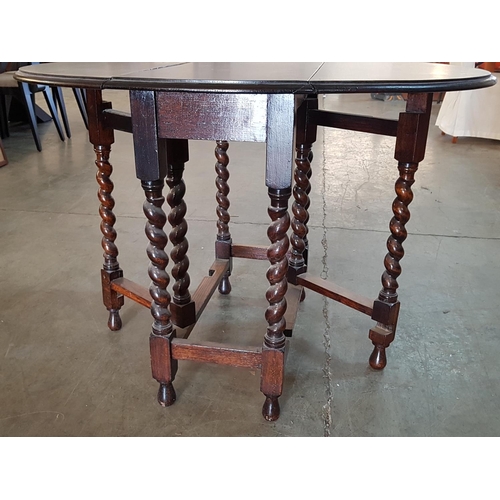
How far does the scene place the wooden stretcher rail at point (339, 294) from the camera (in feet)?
6.12

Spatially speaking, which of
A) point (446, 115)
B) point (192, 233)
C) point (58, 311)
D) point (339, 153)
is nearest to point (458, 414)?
point (58, 311)

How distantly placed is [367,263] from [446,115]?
11.2 feet

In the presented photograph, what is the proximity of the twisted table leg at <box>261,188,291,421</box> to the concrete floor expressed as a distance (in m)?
0.11

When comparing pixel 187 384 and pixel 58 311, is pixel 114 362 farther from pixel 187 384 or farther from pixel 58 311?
pixel 58 311

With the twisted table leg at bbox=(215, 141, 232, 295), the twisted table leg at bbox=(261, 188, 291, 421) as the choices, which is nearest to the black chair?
the twisted table leg at bbox=(215, 141, 232, 295)

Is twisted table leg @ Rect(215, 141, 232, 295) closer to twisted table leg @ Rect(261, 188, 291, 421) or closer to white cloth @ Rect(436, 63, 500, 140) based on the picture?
twisted table leg @ Rect(261, 188, 291, 421)

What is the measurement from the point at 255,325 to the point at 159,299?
2.05 ft

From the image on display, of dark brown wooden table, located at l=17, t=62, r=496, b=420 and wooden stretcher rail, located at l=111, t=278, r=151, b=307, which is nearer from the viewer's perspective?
dark brown wooden table, located at l=17, t=62, r=496, b=420

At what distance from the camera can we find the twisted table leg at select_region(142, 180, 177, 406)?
149cm

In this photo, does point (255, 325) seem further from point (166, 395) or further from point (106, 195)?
point (106, 195)

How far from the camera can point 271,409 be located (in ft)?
5.20

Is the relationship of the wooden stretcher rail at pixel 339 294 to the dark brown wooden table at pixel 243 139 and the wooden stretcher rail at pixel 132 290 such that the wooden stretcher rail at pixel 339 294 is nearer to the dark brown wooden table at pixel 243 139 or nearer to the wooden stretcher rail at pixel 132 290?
the dark brown wooden table at pixel 243 139

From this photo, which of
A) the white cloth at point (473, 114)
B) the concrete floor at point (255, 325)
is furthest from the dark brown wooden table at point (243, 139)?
the white cloth at point (473, 114)

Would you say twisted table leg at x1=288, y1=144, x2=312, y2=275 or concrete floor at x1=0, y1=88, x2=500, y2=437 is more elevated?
twisted table leg at x1=288, y1=144, x2=312, y2=275
